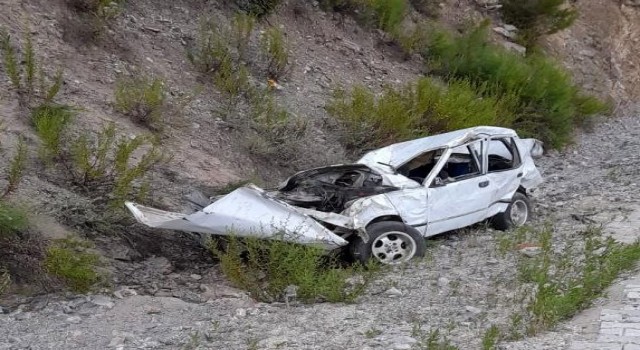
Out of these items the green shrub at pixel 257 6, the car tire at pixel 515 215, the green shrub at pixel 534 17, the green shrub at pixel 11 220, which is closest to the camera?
the green shrub at pixel 11 220

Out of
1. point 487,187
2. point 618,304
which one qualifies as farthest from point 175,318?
point 487,187

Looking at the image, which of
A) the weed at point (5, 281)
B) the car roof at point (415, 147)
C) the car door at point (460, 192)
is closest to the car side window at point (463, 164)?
the car door at point (460, 192)

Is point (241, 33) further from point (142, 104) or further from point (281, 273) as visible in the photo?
point (281, 273)

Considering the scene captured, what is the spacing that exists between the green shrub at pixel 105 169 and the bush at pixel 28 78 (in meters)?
1.03

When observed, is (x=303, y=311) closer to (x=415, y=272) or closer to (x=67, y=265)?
(x=415, y=272)

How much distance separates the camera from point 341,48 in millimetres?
15617

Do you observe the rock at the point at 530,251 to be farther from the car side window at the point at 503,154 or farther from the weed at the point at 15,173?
the weed at the point at 15,173

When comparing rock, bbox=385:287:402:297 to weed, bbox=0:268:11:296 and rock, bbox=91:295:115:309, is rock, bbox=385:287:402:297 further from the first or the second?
weed, bbox=0:268:11:296

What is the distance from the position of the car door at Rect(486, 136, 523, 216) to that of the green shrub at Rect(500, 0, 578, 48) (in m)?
10.6

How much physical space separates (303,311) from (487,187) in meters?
3.44

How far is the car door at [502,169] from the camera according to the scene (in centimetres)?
966

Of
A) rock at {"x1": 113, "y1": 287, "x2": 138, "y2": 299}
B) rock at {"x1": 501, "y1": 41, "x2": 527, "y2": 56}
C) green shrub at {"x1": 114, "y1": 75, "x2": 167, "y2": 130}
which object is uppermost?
rock at {"x1": 501, "y1": 41, "x2": 527, "y2": 56}

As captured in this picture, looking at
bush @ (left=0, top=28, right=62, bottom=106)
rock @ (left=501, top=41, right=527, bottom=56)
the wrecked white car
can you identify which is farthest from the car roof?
rock @ (left=501, top=41, right=527, bottom=56)

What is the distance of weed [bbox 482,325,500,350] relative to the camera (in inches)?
222
